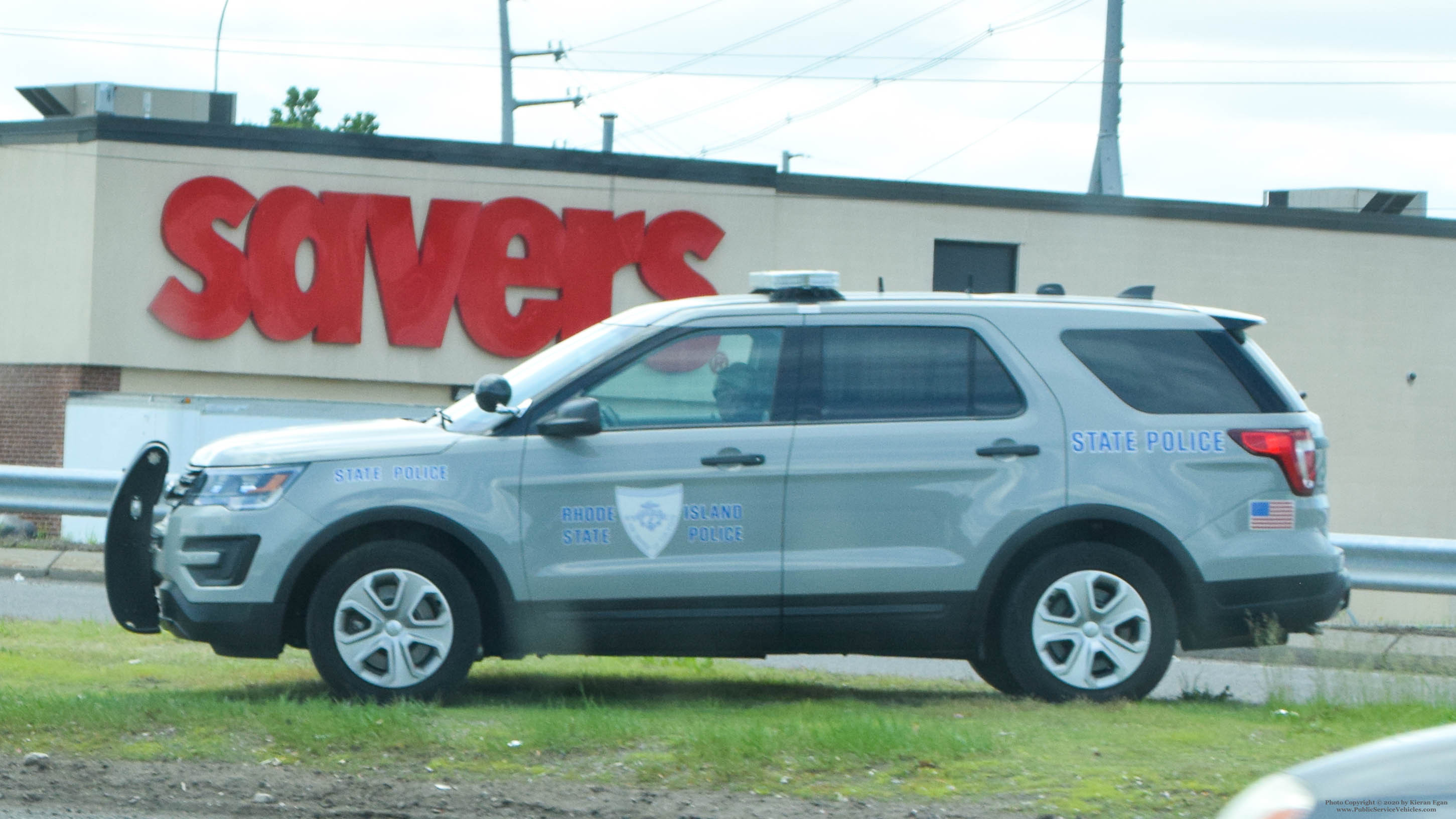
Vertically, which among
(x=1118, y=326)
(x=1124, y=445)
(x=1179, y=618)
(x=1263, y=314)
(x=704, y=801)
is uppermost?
(x=1263, y=314)

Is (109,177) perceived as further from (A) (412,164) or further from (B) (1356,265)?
(B) (1356,265)

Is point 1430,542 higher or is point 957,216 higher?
point 957,216

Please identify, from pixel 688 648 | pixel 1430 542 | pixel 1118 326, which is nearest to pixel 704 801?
pixel 688 648

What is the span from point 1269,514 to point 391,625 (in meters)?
4.02

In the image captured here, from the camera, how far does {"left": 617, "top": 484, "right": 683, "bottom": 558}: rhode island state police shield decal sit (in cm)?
709

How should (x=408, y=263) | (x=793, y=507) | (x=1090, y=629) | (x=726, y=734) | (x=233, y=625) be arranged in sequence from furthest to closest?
(x=408, y=263) < (x=1090, y=629) < (x=793, y=507) < (x=233, y=625) < (x=726, y=734)

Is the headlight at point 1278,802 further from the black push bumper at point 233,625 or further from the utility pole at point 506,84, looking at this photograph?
the utility pole at point 506,84

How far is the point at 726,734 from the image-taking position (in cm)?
612

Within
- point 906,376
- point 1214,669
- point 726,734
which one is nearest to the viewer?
point 726,734

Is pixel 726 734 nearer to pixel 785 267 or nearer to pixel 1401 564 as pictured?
pixel 1401 564

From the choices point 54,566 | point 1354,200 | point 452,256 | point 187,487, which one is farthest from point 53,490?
point 1354,200

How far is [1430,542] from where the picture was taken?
11203mm

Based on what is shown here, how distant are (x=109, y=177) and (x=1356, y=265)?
1853cm

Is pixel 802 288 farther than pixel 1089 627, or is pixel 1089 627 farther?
pixel 802 288
